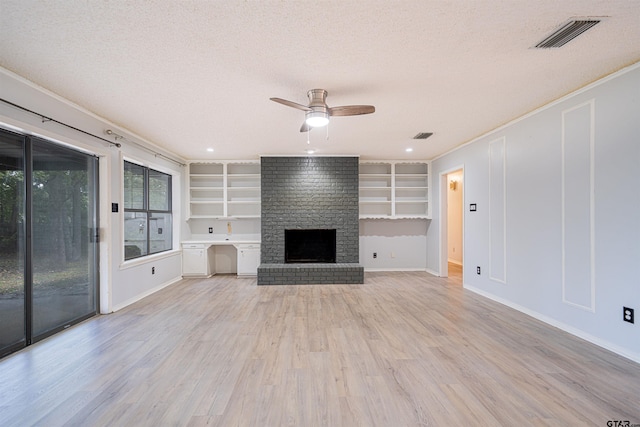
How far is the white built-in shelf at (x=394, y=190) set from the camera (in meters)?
6.24

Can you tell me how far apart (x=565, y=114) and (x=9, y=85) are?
5.35 m

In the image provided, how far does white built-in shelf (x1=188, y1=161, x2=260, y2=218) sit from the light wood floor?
290 centimetres

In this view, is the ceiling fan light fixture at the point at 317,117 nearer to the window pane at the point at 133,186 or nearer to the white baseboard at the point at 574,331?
the window pane at the point at 133,186

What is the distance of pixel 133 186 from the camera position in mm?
4457

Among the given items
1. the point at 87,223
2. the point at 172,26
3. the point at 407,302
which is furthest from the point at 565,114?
the point at 87,223

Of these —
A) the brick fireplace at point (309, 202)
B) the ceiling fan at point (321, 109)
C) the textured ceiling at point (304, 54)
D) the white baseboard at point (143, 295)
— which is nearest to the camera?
the textured ceiling at point (304, 54)

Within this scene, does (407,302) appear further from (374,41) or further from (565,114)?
(374,41)

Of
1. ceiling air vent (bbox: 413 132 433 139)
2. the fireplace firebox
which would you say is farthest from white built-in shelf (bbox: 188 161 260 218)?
ceiling air vent (bbox: 413 132 433 139)

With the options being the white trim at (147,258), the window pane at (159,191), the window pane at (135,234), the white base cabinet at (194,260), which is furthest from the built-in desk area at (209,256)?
the window pane at (135,234)

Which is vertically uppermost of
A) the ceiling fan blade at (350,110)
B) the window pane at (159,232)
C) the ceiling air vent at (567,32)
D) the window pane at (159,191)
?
the ceiling air vent at (567,32)

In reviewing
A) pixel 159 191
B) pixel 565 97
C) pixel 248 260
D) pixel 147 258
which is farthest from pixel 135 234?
pixel 565 97

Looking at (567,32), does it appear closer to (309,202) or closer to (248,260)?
(309,202)

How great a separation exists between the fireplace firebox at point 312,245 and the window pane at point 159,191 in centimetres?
256

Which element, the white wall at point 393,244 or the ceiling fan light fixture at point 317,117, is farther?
the white wall at point 393,244
